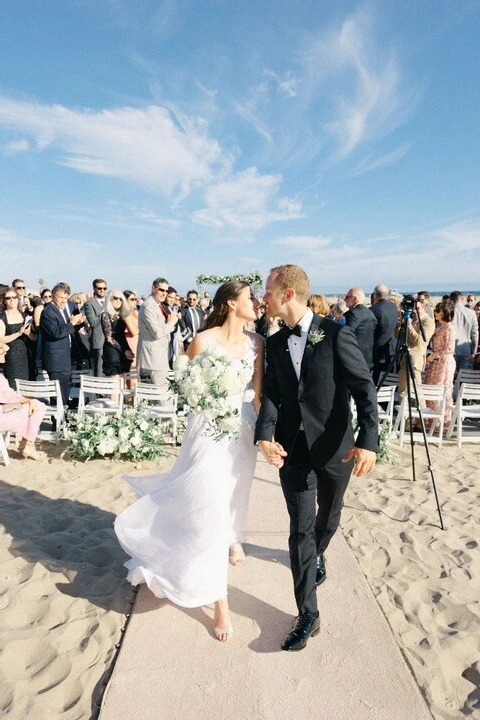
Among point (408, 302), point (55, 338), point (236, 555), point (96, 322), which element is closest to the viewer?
point (236, 555)

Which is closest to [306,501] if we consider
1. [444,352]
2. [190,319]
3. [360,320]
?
[360,320]

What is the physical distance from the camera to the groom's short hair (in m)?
2.83

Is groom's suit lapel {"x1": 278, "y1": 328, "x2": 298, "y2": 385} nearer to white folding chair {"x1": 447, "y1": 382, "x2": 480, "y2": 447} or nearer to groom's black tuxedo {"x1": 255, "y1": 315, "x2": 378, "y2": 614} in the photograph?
groom's black tuxedo {"x1": 255, "y1": 315, "x2": 378, "y2": 614}

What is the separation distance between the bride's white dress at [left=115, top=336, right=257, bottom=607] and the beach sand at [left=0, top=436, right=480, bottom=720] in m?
0.44

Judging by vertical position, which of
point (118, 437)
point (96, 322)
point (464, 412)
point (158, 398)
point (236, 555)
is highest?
point (96, 322)

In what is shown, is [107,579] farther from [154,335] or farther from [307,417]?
[154,335]

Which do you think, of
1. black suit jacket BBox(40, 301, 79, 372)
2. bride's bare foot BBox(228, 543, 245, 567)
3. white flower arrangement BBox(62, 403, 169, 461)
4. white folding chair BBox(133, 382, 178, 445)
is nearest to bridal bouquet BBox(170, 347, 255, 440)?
bride's bare foot BBox(228, 543, 245, 567)

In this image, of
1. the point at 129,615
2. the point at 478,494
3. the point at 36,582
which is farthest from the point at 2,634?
the point at 478,494

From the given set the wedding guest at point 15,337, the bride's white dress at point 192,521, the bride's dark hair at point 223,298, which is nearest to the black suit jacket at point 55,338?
the wedding guest at point 15,337

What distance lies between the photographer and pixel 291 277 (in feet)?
9.31

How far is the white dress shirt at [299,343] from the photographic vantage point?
2861mm

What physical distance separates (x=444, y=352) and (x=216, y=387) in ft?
19.7

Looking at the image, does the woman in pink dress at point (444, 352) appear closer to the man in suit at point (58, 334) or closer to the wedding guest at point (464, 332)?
the wedding guest at point (464, 332)

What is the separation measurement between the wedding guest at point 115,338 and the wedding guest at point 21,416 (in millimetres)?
2432
